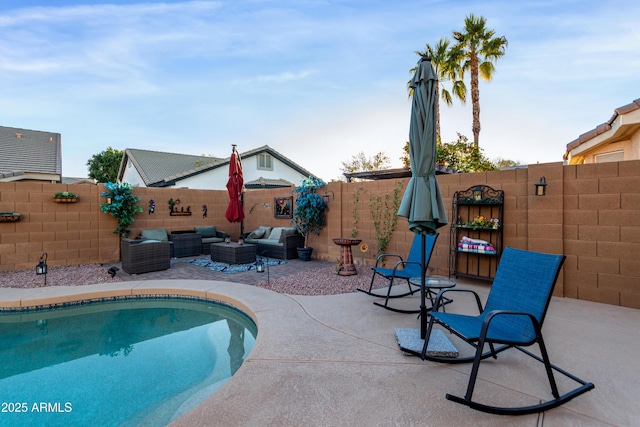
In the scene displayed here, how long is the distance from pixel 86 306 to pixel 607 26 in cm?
1057

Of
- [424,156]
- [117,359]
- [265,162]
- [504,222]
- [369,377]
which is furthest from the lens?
[265,162]

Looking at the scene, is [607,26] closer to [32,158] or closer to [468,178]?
[468,178]

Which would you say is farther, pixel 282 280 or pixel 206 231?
pixel 206 231

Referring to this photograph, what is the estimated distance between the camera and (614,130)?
5.51m

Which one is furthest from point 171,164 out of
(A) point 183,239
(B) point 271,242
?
(B) point 271,242

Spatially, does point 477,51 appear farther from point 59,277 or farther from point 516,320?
point 59,277

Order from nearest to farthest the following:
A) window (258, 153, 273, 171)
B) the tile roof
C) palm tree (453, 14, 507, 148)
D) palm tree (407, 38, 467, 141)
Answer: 1. palm tree (453, 14, 507, 148)
2. palm tree (407, 38, 467, 141)
3. the tile roof
4. window (258, 153, 273, 171)

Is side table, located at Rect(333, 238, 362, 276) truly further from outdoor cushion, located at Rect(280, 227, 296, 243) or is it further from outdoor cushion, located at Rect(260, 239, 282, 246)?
outdoor cushion, located at Rect(260, 239, 282, 246)

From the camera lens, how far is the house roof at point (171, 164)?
1489cm

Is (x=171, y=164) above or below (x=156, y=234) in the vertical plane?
above

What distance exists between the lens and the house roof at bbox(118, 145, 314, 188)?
1489 cm

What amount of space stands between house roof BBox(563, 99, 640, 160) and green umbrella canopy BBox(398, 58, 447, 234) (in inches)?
182

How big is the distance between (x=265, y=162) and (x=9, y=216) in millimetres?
11575

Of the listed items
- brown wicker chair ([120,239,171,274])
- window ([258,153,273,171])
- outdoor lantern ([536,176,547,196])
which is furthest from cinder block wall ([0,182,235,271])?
outdoor lantern ([536,176,547,196])
